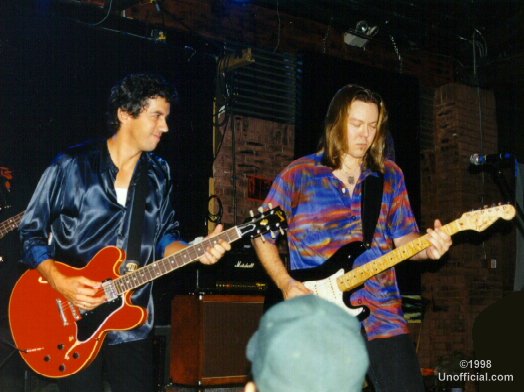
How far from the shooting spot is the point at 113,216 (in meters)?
3.84

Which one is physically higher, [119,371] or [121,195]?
[121,195]

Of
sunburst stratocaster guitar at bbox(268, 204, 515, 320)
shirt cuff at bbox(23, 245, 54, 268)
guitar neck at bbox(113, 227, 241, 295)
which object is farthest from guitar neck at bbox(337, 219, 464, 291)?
shirt cuff at bbox(23, 245, 54, 268)

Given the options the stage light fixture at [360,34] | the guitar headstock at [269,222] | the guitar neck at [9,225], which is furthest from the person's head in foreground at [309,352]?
the stage light fixture at [360,34]

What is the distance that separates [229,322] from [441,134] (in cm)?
476

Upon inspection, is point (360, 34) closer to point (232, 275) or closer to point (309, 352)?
point (232, 275)

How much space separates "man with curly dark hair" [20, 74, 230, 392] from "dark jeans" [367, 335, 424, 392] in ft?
3.50

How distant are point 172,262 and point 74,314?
61 centimetres

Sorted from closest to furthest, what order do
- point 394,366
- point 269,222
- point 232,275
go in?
1. point 394,366
2. point 269,222
3. point 232,275

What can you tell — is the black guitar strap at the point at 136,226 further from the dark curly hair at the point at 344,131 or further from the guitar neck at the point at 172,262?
the dark curly hair at the point at 344,131

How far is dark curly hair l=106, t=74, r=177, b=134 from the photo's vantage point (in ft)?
13.7

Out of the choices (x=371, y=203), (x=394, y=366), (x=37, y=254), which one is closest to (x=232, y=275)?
(x=37, y=254)

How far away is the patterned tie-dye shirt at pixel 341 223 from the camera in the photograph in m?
3.41

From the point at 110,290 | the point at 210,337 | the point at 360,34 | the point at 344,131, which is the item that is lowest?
the point at 210,337

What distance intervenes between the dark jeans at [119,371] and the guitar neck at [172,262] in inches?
13.2
